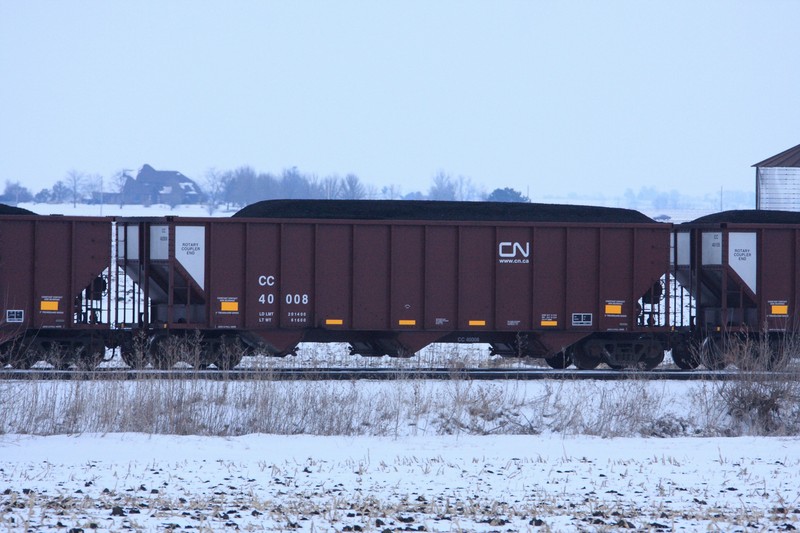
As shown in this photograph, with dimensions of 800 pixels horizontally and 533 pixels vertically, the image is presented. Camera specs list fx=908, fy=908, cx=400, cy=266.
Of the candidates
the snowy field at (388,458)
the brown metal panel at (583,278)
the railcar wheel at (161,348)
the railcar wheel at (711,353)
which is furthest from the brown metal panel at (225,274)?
the railcar wheel at (711,353)

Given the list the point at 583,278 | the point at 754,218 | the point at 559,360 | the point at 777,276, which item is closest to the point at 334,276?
the point at 583,278

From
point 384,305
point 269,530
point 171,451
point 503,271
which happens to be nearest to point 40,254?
point 384,305

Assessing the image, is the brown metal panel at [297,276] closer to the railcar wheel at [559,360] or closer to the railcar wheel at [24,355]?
the railcar wheel at [24,355]

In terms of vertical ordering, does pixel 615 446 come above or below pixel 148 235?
below

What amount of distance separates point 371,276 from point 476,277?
86.2 inches

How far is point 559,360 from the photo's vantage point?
2031 cm

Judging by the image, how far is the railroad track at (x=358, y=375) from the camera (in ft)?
49.0

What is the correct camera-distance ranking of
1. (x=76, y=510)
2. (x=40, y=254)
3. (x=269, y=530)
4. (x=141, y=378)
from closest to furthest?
1. (x=269, y=530)
2. (x=76, y=510)
3. (x=141, y=378)
4. (x=40, y=254)

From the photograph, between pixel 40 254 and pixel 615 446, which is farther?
pixel 40 254

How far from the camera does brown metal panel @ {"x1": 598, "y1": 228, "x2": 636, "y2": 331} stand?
19.2m

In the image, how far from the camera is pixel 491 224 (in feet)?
61.8

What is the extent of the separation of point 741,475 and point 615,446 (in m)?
2.44

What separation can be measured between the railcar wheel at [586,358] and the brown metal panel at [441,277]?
2.93 metres

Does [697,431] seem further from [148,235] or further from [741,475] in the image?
[148,235]
